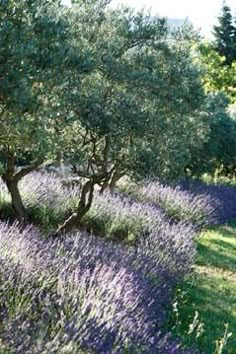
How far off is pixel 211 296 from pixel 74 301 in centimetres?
341

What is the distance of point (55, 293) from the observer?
4.57 meters

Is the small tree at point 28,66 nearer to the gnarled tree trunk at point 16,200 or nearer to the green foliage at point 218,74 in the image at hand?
the gnarled tree trunk at point 16,200

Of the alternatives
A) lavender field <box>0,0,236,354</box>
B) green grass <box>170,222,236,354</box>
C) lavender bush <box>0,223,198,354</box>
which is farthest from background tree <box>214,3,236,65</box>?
lavender bush <box>0,223,198,354</box>

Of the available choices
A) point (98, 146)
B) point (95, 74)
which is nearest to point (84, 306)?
point (95, 74)

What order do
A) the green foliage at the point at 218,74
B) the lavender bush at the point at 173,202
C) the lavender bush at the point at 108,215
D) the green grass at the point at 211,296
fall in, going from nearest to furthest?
1. the green grass at the point at 211,296
2. the lavender bush at the point at 108,215
3. the lavender bush at the point at 173,202
4. the green foliage at the point at 218,74

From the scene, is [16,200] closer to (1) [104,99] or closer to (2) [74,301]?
(1) [104,99]

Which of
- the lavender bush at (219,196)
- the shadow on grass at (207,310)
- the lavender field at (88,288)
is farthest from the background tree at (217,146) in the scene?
the shadow on grass at (207,310)

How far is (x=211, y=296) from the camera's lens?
735 centimetres

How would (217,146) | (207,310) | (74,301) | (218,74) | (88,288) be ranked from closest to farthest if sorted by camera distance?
(74,301) < (88,288) < (207,310) < (217,146) < (218,74)

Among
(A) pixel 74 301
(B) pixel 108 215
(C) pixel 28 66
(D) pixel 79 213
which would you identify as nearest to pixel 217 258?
(B) pixel 108 215

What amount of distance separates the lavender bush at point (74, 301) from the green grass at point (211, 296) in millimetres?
464

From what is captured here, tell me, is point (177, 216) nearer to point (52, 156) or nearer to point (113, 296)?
point (52, 156)

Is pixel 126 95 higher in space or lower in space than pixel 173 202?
higher

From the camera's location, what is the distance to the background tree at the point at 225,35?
130 ft
